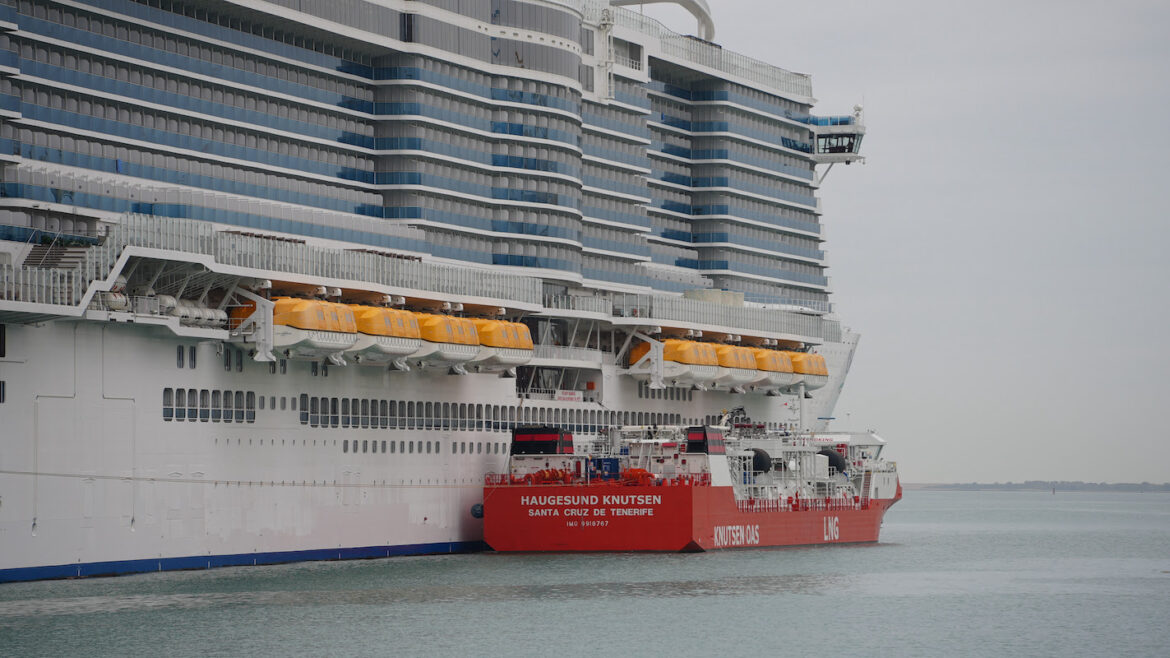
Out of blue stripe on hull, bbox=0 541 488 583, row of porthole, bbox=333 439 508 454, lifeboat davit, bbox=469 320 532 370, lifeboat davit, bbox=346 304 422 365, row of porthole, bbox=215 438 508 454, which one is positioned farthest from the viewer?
lifeboat davit, bbox=469 320 532 370

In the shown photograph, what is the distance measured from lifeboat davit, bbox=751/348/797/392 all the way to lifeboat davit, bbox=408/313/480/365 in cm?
2460

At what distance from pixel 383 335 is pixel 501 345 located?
770 centimetres

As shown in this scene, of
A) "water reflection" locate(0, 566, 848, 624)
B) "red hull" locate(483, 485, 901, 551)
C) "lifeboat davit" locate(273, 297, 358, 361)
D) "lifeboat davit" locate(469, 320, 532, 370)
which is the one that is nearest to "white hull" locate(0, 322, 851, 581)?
"lifeboat davit" locate(273, 297, 358, 361)

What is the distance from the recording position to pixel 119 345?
188 ft

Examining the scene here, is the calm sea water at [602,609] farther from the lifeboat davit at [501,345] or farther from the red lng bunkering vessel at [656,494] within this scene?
the lifeboat davit at [501,345]

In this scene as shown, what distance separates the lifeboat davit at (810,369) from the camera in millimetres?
94875

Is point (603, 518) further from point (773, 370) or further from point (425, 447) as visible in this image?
point (773, 370)

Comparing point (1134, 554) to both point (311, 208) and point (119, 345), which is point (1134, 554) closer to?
point (311, 208)

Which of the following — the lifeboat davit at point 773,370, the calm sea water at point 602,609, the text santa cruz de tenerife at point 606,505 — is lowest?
the calm sea water at point 602,609

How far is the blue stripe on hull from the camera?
53.8m

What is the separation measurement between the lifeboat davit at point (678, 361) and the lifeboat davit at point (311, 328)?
2330cm

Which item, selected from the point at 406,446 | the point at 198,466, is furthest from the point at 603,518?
the point at 198,466

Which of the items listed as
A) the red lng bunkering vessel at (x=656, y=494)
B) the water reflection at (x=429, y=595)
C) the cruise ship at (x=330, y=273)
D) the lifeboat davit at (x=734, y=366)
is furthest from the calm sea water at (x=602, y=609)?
the lifeboat davit at (x=734, y=366)

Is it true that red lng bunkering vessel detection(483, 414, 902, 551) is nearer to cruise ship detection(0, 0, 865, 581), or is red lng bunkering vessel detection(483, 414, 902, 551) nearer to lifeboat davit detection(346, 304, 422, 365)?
cruise ship detection(0, 0, 865, 581)
